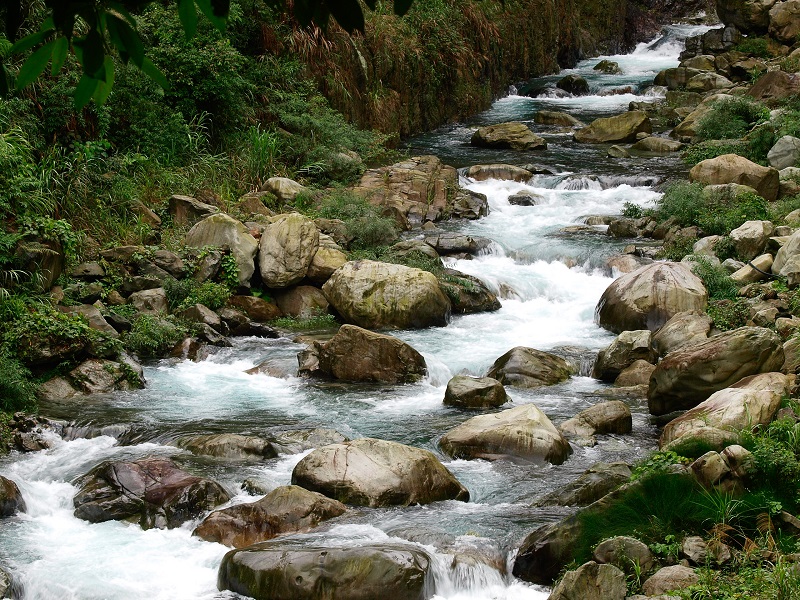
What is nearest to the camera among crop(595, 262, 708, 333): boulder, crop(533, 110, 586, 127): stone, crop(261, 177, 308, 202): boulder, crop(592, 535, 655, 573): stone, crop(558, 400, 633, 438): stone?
crop(592, 535, 655, 573): stone

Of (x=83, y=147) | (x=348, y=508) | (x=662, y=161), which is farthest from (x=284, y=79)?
(x=348, y=508)

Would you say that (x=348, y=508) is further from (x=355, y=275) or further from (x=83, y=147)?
(x=83, y=147)

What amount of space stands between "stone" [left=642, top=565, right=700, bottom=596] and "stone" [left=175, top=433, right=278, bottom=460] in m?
3.93

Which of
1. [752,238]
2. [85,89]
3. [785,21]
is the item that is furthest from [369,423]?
[785,21]

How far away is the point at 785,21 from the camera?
2817cm

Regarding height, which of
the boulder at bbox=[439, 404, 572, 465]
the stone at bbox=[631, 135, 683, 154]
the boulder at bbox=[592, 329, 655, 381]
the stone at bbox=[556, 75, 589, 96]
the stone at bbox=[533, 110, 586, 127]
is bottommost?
the boulder at bbox=[592, 329, 655, 381]

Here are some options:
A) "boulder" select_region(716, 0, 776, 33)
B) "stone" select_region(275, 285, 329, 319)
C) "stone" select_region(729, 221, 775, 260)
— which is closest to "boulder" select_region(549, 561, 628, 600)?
"stone" select_region(275, 285, 329, 319)

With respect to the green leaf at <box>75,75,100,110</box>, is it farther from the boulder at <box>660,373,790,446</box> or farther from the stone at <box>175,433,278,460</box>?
the stone at <box>175,433,278,460</box>

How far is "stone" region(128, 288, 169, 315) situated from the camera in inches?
459

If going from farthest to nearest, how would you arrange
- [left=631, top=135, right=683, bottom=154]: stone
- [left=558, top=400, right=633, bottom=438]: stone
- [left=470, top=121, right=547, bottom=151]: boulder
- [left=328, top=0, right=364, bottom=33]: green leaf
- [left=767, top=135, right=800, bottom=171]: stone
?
[left=470, top=121, right=547, bottom=151]: boulder
[left=631, top=135, right=683, bottom=154]: stone
[left=767, top=135, right=800, bottom=171]: stone
[left=558, top=400, right=633, bottom=438]: stone
[left=328, top=0, right=364, bottom=33]: green leaf

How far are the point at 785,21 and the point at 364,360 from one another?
23.3m

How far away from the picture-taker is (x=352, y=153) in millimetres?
17625

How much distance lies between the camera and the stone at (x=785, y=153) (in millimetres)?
16297

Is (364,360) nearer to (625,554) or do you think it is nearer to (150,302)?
(150,302)
